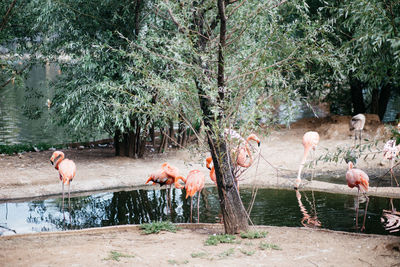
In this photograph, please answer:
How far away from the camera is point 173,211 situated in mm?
8234

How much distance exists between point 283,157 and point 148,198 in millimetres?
4639

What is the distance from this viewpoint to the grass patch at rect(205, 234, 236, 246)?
18.9 ft

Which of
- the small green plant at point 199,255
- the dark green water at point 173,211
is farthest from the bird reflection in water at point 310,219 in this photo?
the small green plant at point 199,255

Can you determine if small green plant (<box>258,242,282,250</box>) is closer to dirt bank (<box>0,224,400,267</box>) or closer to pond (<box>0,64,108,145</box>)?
dirt bank (<box>0,224,400,267</box>)

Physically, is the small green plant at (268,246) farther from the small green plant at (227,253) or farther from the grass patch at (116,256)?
the grass patch at (116,256)

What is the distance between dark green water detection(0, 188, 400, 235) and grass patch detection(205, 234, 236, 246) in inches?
55.3

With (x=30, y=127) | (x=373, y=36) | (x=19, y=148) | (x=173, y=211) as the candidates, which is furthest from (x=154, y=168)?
(x=30, y=127)

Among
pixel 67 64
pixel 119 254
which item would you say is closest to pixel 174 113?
pixel 119 254

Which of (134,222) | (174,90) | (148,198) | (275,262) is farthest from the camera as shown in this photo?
(148,198)

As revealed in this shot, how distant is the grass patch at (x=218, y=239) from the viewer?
577 cm

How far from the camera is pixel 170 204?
862cm

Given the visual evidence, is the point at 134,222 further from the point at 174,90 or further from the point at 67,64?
the point at 67,64

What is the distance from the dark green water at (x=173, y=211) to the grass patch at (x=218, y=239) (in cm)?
140

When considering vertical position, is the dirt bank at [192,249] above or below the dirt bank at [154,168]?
below
